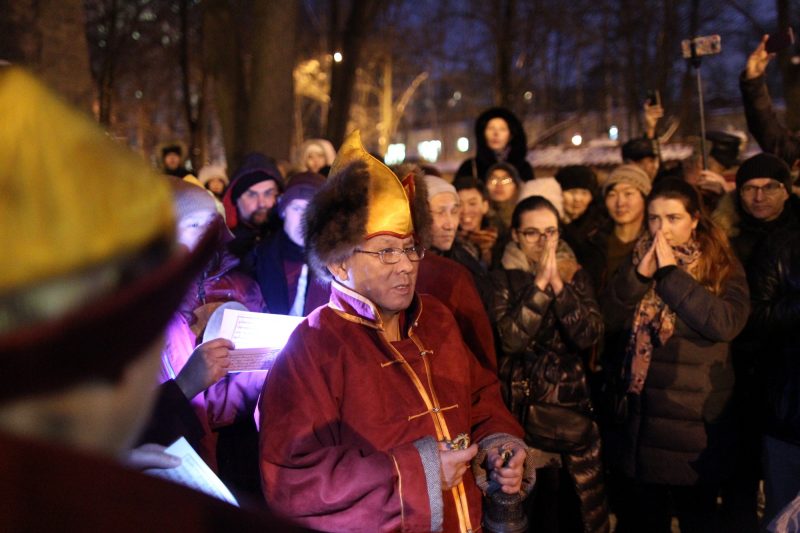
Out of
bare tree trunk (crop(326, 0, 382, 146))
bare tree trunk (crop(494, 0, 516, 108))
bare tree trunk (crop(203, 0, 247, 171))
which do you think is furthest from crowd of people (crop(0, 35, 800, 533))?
bare tree trunk (crop(494, 0, 516, 108))

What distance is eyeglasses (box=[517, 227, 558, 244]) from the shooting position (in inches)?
163

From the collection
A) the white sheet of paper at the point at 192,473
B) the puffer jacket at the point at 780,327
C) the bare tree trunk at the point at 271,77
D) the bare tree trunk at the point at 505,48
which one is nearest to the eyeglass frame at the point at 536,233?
the puffer jacket at the point at 780,327

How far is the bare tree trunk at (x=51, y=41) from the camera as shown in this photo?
527 cm

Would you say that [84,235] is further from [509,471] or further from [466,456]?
[509,471]

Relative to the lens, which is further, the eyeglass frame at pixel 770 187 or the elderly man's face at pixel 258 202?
the elderly man's face at pixel 258 202

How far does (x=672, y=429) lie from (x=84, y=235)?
3.65 m

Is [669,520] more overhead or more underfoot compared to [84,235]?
more underfoot

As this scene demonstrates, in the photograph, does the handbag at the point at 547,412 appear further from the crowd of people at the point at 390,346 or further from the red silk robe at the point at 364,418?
the red silk robe at the point at 364,418

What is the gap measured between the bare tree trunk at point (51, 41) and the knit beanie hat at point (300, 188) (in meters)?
1.73

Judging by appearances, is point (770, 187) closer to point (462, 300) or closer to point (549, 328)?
point (549, 328)

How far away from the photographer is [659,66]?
26109 mm

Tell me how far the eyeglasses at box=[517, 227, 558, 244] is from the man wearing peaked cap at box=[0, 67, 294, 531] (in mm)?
3599

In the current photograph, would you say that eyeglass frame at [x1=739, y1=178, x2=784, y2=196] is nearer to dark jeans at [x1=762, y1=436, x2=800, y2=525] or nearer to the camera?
dark jeans at [x1=762, y1=436, x2=800, y2=525]

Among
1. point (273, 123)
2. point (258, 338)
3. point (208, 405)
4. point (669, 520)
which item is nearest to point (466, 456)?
point (258, 338)
